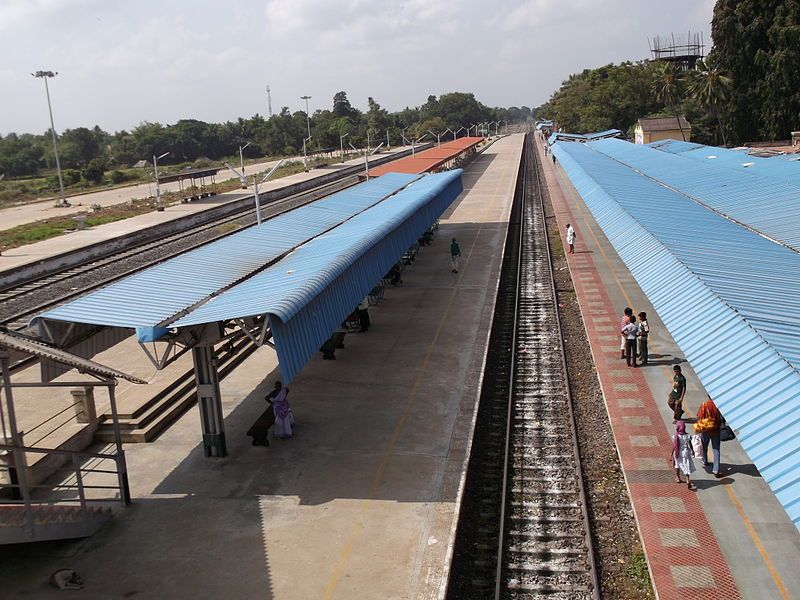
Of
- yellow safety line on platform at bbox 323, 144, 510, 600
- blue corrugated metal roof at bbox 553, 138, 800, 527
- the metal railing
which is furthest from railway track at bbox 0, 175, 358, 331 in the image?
blue corrugated metal roof at bbox 553, 138, 800, 527

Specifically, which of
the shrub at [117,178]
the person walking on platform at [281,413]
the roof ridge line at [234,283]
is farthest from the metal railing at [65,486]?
the shrub at [117,178]

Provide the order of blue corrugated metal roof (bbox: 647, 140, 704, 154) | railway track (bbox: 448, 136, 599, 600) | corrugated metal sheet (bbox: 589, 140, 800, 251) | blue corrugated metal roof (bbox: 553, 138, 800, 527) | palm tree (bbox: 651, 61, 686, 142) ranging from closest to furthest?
blue corrugated metal roof (bbox: 553, 138, 800, 527), railway track (bbox: 448, 136, 599, 600), corrugated metal sheet (bbox: 589, 140, 800, 251), blue corrugated metal roof (bbox: 647, 140, 704, 154), palm tree (bbox: 651, 61, 686, 142)

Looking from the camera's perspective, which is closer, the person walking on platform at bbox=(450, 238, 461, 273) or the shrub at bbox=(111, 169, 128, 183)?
the person walking on platform at bbox=(450, 238, 461, 273)

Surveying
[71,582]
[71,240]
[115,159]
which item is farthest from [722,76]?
[115,159]

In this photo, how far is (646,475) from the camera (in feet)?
38.6

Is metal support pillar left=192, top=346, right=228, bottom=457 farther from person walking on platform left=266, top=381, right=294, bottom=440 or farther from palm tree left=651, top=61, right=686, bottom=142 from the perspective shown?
palm tree left=651, top=61, right=686, bottom=142

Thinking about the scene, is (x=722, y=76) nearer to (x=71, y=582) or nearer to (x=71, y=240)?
(x=71, y=240)

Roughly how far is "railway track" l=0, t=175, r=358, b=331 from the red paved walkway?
49.0 ft

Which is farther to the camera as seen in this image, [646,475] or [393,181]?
[393,181]

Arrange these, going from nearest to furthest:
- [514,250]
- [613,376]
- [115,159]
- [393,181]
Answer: [613,376] < [514,250] < [393,181] < [115,159]

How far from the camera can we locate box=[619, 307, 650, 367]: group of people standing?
54.1 ft

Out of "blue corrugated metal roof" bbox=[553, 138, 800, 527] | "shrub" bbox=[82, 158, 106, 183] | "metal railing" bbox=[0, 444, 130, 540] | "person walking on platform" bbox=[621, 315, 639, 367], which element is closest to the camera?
"blue corrugated metal roof" bbox=[553, 138, 800, 527]

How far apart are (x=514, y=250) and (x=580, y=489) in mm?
21988

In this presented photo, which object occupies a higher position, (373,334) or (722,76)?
(722,76)
